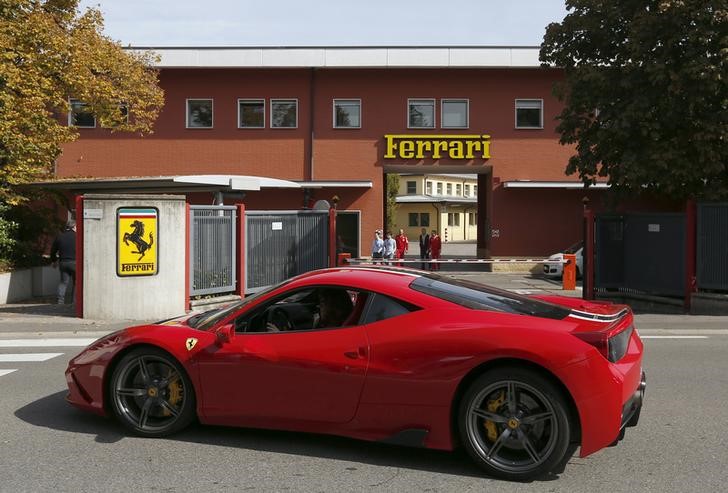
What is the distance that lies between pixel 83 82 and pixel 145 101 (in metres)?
4.61

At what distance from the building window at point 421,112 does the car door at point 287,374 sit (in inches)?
1042

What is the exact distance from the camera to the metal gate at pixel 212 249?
1421cm

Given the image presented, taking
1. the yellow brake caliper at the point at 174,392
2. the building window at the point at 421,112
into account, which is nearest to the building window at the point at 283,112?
the building window at the point at 421,112

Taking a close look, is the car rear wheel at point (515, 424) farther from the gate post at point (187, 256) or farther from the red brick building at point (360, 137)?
the red brick building at point (360, 137)

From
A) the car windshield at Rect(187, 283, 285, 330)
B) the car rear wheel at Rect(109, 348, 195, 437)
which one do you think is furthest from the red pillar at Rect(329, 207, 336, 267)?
the car rear wheel at Rect(109, 348, 195, 437)

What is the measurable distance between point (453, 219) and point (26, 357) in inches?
2944

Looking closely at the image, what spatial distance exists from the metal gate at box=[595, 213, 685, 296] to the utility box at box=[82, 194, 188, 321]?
29.3 feet

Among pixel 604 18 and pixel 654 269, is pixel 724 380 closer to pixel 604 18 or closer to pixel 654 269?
pixel 654 269

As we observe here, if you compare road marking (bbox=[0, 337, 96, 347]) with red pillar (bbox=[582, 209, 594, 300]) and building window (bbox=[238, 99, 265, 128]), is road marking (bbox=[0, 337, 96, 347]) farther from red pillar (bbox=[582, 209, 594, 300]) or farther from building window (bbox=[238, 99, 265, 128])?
building window (bbox=[238, 99, 265, 128])

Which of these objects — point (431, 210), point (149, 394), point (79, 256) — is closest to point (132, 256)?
point (79, 256)

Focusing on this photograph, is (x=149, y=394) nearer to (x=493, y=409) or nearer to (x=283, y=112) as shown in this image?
(x=493, y=409)

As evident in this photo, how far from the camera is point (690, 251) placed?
1509cm

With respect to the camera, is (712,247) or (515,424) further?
(712,247)

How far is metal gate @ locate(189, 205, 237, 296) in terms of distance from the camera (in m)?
14.2
